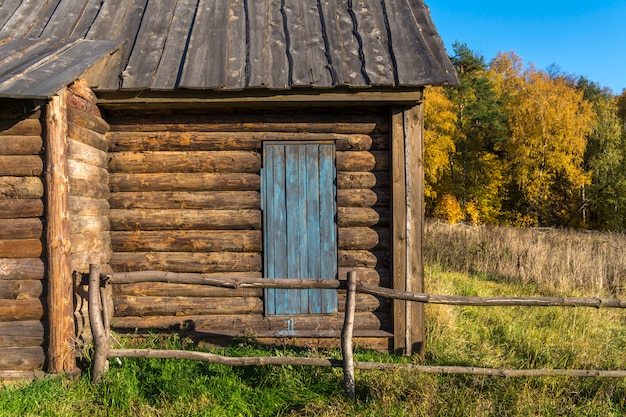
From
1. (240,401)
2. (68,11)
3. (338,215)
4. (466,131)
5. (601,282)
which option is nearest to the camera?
(240,401)

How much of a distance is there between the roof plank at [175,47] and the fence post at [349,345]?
2828 mm

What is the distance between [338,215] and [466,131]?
26.9m

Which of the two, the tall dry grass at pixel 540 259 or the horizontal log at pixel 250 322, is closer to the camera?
the horizontal log at pixel 250 322

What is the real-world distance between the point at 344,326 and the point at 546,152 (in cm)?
2622

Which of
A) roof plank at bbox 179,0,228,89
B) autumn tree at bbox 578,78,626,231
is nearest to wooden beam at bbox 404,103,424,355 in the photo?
roof plank at bbox 179,0,228,89

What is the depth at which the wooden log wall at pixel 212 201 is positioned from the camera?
16.1ft

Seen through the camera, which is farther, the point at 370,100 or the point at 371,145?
the point at 371,145

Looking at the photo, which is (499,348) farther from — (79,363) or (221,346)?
(79,363)

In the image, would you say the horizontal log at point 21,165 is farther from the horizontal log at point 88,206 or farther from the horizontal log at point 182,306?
the horizontal log at point 182,306

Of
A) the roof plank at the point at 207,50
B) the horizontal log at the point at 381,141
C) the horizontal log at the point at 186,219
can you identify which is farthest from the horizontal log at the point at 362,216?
the roof plank at the point at 207,50

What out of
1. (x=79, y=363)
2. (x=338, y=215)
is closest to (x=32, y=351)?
(x=79, y=363)

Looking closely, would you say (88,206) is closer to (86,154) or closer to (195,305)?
(86,154)

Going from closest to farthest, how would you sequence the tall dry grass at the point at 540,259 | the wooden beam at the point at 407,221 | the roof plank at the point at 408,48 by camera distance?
1. the roof plank at the point at 408,48
2. the wooden beam at the point at 407,221
3. the tall dry grass at the point at 540,259

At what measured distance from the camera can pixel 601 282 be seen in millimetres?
7781
